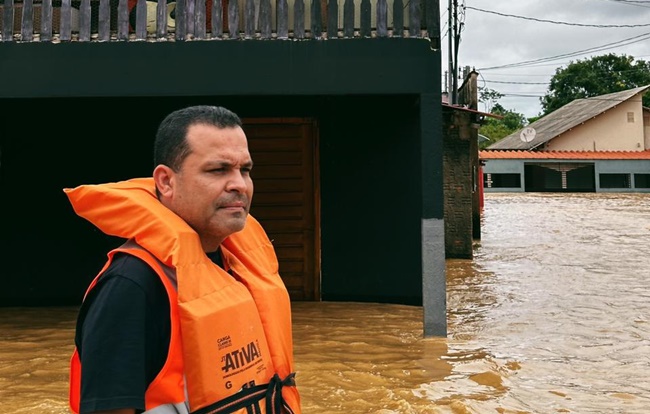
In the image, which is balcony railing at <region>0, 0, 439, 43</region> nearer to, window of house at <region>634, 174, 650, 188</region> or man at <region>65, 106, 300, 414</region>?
man at <region>65, 106, 300, 414</region>

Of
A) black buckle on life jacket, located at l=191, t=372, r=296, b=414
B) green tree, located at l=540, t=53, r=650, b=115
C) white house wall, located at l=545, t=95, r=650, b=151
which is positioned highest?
green tree, located at l=540, t=53, r=650, b=115

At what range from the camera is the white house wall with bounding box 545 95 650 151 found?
40062 mm

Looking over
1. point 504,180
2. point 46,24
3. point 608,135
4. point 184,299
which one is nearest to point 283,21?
point 46,24

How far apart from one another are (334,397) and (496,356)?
186 cm

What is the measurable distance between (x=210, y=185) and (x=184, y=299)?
325 mm

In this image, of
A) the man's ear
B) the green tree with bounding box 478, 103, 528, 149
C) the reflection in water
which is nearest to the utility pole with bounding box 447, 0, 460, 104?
the reflection in water

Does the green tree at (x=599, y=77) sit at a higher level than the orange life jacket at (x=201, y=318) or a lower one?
higher

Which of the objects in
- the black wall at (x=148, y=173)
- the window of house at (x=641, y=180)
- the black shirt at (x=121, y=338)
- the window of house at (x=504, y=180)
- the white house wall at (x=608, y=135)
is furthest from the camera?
the white house wall at (x=608, y=135)

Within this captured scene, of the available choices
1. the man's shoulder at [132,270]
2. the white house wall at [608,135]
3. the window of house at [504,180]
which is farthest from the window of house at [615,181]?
the man's shoulder at [132,270]

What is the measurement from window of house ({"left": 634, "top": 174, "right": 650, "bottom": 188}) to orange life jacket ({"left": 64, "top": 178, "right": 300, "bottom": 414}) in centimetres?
3993

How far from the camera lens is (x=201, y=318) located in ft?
5.40

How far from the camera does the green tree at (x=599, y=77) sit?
58.5 meters

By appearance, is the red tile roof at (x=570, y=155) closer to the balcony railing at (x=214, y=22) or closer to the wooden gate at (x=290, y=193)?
the wooden gate at (x=290, y=193)

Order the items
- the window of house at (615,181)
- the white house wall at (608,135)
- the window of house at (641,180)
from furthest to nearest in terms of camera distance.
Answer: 1. the white house wall at (608,135)
2. the window of house at (615,181)
3. the window of house at (641,180)
